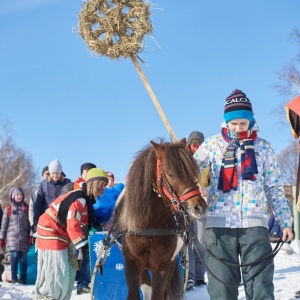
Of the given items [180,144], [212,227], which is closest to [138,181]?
[180,144]

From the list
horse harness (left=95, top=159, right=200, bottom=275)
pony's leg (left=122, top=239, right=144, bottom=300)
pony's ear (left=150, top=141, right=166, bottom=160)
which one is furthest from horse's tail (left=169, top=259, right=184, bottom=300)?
pony's ear (left=150, top=141, right=166, bottom=160)

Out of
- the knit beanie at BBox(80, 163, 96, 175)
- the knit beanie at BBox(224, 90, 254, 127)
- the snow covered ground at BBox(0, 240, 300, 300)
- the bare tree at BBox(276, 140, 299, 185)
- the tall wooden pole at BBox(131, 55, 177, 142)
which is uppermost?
the bare tree at BBox(276, 140, 299, 185)

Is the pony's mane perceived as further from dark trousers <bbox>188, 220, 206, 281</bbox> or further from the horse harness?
dark trousers <bbox>188, 220, 206, 281</bbox>

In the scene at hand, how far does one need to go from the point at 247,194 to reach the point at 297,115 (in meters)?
0.92

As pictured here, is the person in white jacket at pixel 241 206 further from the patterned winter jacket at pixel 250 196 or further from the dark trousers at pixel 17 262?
the dark trousers at pixel 17 262

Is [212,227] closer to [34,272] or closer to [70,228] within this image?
[70,228]

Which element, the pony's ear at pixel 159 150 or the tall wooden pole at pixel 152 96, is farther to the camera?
the tall wooden pole at pixel 152 96

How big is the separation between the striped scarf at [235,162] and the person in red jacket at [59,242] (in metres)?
1.98

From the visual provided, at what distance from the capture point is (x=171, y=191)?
4.78 metres

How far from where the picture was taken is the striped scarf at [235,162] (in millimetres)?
4562

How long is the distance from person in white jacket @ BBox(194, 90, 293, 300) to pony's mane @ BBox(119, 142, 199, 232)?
14.9 inches

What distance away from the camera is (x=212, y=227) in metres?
4.61

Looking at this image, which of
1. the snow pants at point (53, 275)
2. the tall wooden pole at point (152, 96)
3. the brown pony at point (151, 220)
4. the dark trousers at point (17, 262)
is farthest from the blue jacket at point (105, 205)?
the dark trousers at point (17, 262)

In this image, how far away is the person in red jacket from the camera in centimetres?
→ 608
